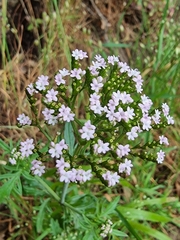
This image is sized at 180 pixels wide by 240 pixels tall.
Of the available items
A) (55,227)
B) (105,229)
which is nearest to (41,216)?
(55,227)

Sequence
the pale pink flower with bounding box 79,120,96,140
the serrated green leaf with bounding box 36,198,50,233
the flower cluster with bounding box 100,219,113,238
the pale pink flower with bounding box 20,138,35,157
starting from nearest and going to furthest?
the pale pink flower with bounding box 79,120,96,140 → the pale pink flower with bounding box 20,138,35,157 → the flower cluster with bounding box 100,219,113,238 → the serrated green leaf with bounding box 36,198,50,233

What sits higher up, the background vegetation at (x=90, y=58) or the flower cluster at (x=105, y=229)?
the background vegetation at (x=90, y=58)

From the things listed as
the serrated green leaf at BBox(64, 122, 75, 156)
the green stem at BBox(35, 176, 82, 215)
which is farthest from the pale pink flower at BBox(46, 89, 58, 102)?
the green stem at BBox(35, 176, 82, 215)

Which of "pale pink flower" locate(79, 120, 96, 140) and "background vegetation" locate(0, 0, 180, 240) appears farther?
"background vegetation" locate(0, 0, 180, 240)

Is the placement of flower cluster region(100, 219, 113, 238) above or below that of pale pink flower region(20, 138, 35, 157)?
below

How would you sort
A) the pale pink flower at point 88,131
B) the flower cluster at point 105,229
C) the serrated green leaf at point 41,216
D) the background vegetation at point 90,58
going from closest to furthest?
1. the pale pink flower at point 88,131
2. the flower cluster at point 105,229
3. the serrated green leaf at point 41,216
4. the background vegetation at point 90,58

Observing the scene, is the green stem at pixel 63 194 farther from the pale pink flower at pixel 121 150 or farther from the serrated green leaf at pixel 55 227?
the pale pink flower at pixel 121 150

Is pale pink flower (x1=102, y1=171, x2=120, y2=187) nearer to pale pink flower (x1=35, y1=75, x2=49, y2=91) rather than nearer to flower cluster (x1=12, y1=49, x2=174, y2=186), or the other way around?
flower cluster (x1=12, y1=49, x2=174, y2=186)

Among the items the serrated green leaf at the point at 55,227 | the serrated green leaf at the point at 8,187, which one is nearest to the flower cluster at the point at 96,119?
the serrated green leaf at the point at 8,187

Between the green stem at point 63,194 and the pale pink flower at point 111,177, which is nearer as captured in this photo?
the pale pink flower at point 111,177
